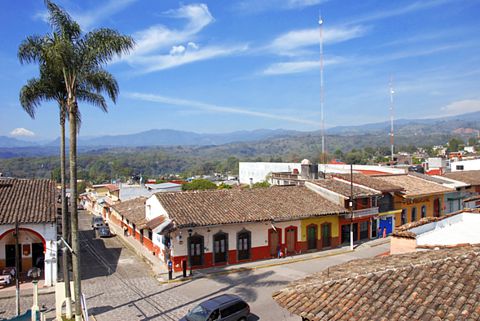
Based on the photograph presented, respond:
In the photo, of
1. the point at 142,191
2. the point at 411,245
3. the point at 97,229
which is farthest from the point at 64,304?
the point at 142,191

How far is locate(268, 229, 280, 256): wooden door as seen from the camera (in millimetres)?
28062

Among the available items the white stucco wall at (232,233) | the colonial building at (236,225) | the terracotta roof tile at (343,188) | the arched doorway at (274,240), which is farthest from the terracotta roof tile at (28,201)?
the terracotta roof tile at (343,188)

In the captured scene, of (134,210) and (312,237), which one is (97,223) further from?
(312,237)

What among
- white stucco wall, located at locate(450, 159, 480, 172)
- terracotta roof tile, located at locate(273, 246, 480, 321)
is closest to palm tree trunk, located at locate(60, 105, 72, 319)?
terracotta roof tile, located at locate(273, 246, 480, 321)

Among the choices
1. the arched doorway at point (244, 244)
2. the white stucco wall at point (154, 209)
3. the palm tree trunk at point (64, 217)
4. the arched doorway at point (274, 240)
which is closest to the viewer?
the palm tree trunk at point (64, 217)

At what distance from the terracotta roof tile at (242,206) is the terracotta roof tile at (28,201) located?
6907 millimetres

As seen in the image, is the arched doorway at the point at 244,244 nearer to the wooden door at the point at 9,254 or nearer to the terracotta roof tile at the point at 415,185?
the wooden door at the point at 9,254

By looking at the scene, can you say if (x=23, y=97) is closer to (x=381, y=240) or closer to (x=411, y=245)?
(x=411, y=245)

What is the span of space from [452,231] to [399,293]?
10099mm

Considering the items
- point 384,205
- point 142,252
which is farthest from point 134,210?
point 384,205

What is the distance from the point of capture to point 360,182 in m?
36.7

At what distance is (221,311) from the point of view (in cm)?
1578

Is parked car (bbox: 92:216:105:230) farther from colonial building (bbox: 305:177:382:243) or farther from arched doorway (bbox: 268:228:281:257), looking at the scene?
colonial building (bbox: 305:177:382:243)

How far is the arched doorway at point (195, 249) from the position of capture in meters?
25.2
